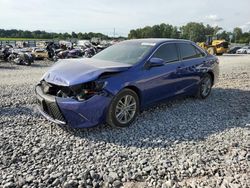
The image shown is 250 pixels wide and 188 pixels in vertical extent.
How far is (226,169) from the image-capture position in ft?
10.8

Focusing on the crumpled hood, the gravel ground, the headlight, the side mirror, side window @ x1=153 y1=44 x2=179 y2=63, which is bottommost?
the gravel ground

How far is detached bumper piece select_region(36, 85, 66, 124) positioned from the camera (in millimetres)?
4048

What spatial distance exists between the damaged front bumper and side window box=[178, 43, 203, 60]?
250 cm

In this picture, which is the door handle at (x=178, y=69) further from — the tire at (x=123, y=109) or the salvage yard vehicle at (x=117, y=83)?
the tire at (x=123, y=109)

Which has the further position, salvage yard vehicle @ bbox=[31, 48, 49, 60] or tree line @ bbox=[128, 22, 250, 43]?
tree line @ bbox=[128, 22, 250, 43]

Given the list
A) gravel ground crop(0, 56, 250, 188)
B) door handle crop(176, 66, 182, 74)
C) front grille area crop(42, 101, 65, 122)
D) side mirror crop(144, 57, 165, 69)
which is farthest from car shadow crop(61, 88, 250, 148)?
side mirror crop(144, 57, 165, 69)

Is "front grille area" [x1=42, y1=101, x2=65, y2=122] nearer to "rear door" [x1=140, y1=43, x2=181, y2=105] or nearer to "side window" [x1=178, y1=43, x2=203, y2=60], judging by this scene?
"rear door" [x1=140, y1=43, x2=181, y2=105]

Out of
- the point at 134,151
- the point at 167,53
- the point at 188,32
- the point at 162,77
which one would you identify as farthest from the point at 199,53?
the point at 188,32

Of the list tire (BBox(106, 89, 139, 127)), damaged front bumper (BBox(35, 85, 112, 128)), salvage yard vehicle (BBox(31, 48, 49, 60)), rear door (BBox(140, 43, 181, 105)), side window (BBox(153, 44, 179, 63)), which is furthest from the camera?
salvage yard vehicle (BBox(31, 48, 49, 60))

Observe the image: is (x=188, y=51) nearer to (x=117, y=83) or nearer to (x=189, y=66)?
(x=189, y=66)

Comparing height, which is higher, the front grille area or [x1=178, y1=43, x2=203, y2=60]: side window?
[x1=178, y1=43, x2=203, y2=60]: side window

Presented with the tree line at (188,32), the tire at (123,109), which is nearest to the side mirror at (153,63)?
the tire at (123,109)

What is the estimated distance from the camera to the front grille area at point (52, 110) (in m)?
4.04

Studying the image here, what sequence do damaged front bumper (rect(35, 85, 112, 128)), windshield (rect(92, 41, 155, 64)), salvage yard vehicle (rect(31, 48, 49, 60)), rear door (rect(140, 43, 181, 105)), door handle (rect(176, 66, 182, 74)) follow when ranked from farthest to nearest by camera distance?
1. salvage yard vehicle (rect(31, 48, 49, 60))
2. door handle (rect(176, 66, 182, 74))
3. windshield (rect(92, 41, 155, 64))
4. rear door (rect(140, 43, 181, 105))
5. damaged front bumper (rect(35, 85, 112, 128))
